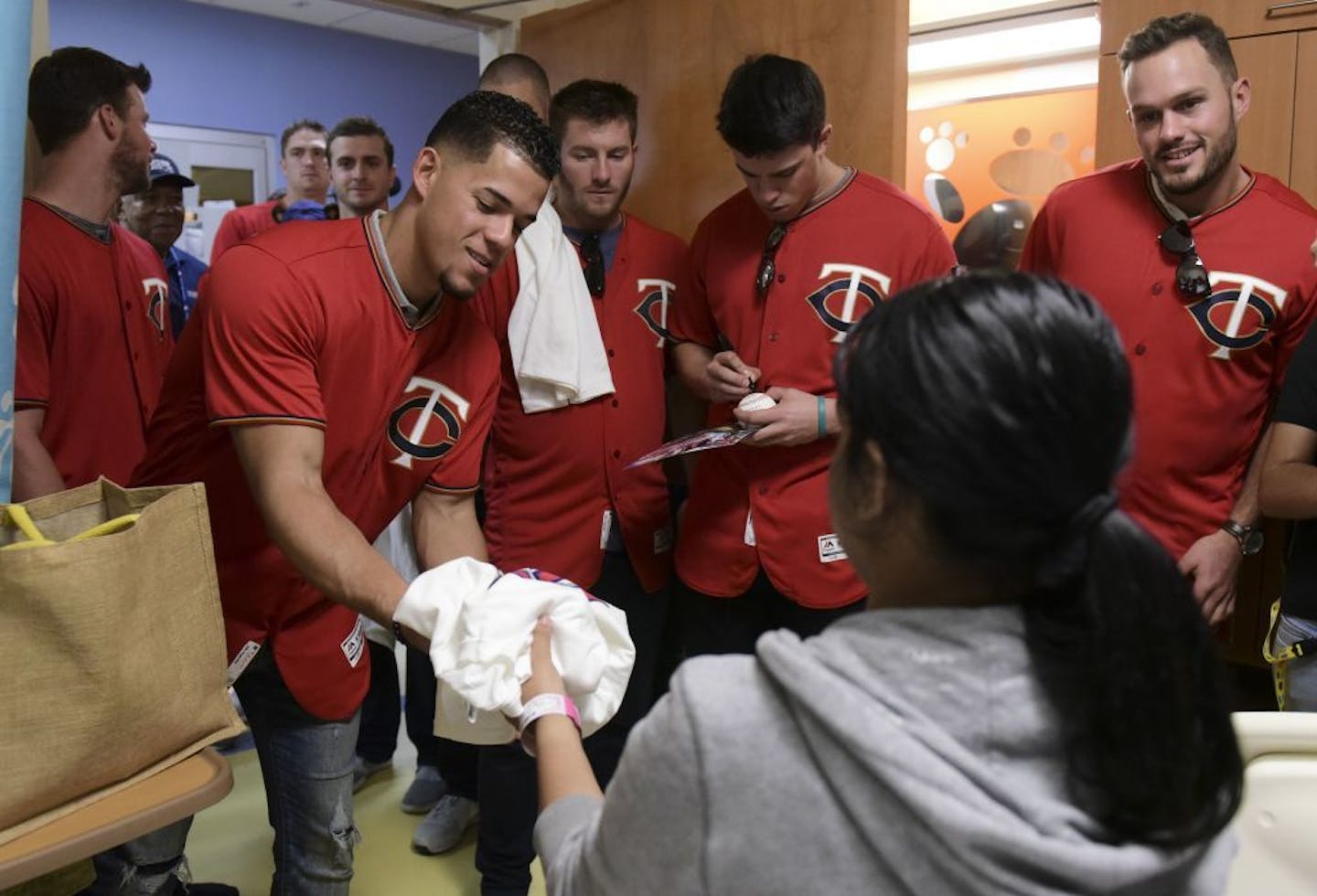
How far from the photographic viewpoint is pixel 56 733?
3.56 ft

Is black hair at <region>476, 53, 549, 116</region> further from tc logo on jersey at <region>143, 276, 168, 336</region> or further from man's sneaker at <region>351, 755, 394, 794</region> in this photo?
man's sneaker at <region>351, 755, 394, 794</region>

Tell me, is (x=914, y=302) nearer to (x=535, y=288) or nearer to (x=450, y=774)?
(x=535, y=288)

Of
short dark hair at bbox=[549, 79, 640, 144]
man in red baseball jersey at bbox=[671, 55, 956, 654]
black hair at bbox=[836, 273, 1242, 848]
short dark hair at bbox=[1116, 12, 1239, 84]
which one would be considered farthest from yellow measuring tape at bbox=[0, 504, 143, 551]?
short dark hair at bbox=[1116, 12, 1239, 84]

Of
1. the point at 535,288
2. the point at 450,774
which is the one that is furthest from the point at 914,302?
the point at 450,774

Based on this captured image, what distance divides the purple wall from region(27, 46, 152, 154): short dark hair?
4674 millimetres

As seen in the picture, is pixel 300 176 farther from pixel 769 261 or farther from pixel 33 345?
pixel 769 261

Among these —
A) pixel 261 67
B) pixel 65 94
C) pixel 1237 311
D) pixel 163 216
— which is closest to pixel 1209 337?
pixel 1237 311

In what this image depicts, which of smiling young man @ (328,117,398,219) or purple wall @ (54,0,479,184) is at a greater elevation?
purple wall @ (54,0,479,184)

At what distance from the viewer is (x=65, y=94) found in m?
2.29

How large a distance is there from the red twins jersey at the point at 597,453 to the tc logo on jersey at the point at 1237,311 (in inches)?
39.3

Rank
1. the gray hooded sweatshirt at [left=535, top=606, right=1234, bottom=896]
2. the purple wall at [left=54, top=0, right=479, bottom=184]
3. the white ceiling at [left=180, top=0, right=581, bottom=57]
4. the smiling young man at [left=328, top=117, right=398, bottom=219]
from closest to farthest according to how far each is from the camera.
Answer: the gray hooded sweatshirt at [left=535, top=606, right=1234, bottom=896] → the smiling young man at [left=328, top=117, right=398, bottom=219] → the purple wall at [left=54, top=0, right=479, bottom=184] → the white ceiling at [left=180, top=0, right=581, bottom=57]

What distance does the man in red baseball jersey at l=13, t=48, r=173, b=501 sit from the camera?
88.2 inches

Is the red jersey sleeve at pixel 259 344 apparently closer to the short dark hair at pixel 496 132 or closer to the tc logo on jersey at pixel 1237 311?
the short dark hair at pixel 496 132

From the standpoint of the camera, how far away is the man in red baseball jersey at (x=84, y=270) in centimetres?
224
